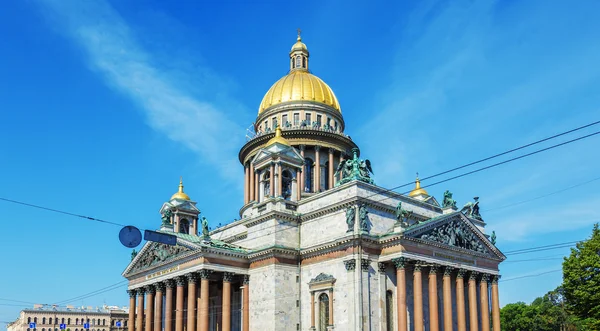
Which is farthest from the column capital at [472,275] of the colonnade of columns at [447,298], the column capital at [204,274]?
the column capital at [204,274]

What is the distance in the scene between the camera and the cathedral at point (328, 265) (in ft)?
138

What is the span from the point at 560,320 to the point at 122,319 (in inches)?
3220

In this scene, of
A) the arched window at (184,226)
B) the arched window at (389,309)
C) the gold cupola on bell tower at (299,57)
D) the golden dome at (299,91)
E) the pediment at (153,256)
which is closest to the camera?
the arched window at (389,309)

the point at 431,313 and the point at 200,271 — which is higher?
the point at 200,271

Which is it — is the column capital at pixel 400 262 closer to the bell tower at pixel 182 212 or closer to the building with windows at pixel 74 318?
the bell tower at pixel 182 212

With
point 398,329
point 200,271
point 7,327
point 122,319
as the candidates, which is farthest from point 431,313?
point 7,327

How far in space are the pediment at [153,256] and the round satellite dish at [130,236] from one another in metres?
18.5

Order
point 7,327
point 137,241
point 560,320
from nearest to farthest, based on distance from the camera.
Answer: point 137,241, point 560,320, point 7,327

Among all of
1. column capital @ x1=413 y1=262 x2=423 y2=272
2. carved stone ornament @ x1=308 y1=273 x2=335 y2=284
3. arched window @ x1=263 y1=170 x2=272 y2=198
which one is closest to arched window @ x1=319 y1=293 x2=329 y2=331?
carved stone ornament @ x1=308 y1=273 x2=335 y2=284

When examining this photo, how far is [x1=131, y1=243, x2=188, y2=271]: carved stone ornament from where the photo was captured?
48753mm

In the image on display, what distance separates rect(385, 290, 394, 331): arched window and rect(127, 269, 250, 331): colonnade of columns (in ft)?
34.5

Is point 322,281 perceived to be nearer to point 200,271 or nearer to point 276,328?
point 276,328

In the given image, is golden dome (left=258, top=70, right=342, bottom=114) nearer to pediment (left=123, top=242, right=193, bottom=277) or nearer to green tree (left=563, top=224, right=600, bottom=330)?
pediment (left=123, top=242, right=193, bottom=277)

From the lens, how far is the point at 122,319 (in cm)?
12394
